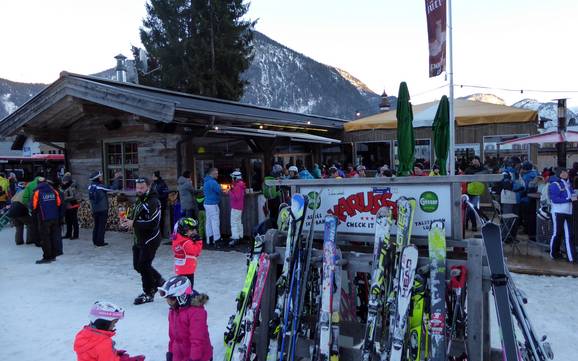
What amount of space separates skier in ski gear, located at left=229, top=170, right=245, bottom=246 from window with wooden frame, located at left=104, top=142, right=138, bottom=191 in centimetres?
386

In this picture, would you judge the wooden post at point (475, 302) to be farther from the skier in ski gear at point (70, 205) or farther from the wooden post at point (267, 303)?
the skier in ski gear at point (70, 205)

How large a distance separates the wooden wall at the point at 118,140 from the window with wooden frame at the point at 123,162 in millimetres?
185

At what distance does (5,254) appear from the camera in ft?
29.8

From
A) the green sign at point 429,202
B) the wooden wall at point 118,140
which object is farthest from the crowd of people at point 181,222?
the green sign at point 429,202

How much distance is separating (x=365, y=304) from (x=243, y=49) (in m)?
28.9

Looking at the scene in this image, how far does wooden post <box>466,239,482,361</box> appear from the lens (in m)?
2.87

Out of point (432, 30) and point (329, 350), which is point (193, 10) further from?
point (329, 350)

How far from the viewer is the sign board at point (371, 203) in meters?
3.28

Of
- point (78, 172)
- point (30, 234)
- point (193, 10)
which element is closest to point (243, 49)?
point (193, 10)

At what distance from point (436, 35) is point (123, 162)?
8.42 m

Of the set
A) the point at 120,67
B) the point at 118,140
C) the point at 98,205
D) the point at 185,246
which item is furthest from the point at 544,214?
the point at 120,67

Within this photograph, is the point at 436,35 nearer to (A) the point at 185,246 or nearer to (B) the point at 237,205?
(B) the point at 237,205

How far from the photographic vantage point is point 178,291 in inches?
131

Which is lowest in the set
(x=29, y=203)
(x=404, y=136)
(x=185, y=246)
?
(x=185, y=246)
